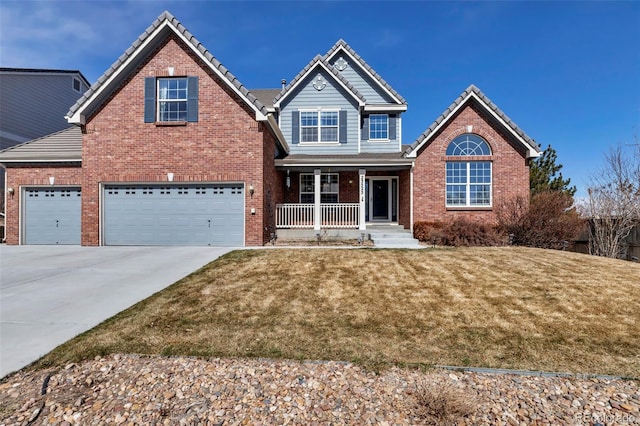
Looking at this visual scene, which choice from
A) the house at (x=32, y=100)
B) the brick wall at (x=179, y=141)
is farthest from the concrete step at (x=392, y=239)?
the house at (x=32, y=100)

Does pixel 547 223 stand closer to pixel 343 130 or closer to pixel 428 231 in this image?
pixel 428 231

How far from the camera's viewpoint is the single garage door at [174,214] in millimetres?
11820

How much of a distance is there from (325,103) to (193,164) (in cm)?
781

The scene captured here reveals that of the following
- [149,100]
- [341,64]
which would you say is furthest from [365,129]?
[149,100]

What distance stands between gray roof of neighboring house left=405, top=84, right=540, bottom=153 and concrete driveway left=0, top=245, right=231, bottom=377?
34.1ft

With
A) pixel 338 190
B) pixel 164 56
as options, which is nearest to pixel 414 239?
pixel 338 190

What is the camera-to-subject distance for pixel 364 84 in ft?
57.0

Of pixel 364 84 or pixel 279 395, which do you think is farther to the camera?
pixel 364 84

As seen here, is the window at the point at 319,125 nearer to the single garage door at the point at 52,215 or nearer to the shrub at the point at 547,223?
the shrub at the point at 547,223

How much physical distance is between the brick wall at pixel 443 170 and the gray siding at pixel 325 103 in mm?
3687

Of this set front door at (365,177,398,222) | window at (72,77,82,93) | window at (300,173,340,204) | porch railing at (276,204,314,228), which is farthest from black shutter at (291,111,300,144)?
window at (72,77,82,93)

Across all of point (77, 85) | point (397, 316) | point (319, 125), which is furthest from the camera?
point (77, 85)

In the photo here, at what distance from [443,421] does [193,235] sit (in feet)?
36.0

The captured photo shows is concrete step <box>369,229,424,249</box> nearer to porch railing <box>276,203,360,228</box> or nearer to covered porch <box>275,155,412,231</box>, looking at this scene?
covered porch <box>275,155,412,231</box>
